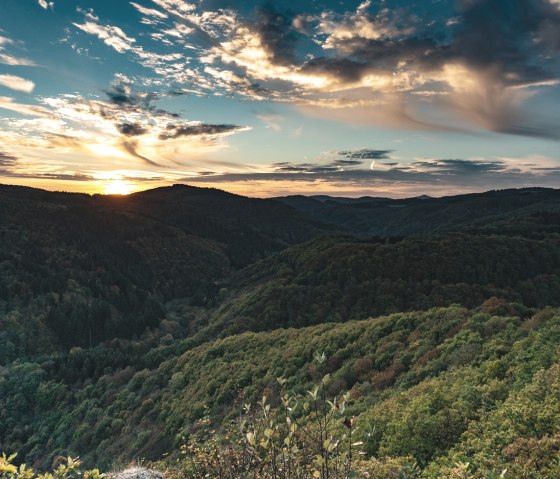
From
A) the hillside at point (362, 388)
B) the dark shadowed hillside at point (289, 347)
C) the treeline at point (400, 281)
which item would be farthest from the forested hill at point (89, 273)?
the treeline at point (400, 281)

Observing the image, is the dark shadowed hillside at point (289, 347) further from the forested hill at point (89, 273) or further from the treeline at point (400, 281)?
the forested hill at point (89, 273)

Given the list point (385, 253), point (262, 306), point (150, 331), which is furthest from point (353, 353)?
point (150, 331)

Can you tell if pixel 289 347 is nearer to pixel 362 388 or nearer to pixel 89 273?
pixel 362 388

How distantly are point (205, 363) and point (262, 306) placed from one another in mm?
28216

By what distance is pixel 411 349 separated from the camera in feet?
76.9

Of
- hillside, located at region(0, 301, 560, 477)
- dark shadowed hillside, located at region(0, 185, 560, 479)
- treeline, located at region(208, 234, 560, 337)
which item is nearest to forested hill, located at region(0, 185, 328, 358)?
dark shadowed hillside, located at region(0, 185, 560, 479)

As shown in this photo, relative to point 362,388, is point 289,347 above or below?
below

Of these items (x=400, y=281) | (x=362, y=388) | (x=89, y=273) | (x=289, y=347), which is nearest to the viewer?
(x=362, y=388)

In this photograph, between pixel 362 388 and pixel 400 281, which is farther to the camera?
pixel 400 281

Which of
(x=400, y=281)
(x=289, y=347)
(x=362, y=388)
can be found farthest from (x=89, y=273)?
(x=362, y=388)

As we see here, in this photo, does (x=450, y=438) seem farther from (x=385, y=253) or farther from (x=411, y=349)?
(x=385, y=253)

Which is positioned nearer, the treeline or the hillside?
the hillside

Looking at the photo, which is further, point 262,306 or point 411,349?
point 262,306

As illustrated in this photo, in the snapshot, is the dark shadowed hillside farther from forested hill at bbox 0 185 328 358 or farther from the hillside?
forested hill at bbox 0 185 328 358
